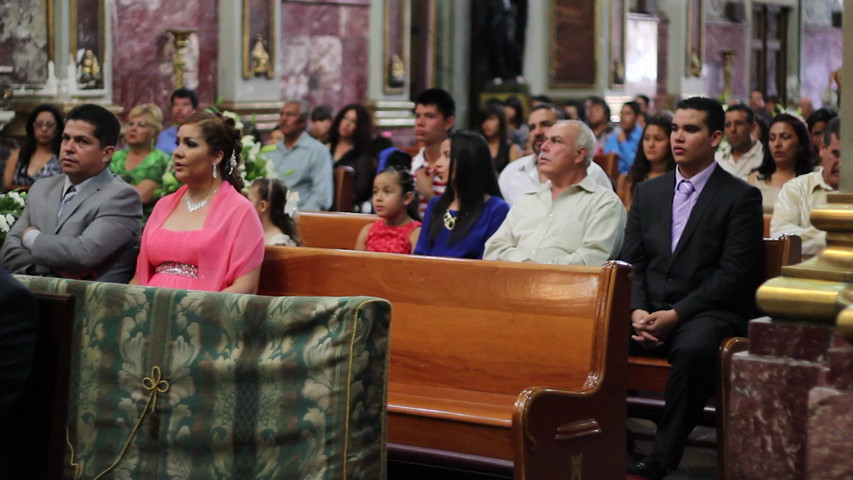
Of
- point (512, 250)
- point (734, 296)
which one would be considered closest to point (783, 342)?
point (734, 296)

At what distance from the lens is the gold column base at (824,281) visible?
2.95m

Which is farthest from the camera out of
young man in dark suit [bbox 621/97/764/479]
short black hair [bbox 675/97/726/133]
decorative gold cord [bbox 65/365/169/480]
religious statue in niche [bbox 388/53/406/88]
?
religious statue in niche [bbox 388/53/406/88]

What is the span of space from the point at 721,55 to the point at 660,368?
17781mm

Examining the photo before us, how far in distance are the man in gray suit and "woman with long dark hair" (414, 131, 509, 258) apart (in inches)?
56.3

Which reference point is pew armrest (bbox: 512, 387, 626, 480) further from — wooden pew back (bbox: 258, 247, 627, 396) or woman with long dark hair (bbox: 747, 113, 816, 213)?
woman with long dark hair (bbox: 747, 113, 816, 213)

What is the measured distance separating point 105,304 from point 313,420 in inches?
29.8

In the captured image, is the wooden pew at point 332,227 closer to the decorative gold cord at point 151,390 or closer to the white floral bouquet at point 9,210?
the white floral bouquet at point 9,210

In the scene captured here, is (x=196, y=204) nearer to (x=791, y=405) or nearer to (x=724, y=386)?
(x=724, y=386)

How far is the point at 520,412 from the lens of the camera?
3951mm

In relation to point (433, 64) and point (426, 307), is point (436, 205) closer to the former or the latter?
point (426, 307)

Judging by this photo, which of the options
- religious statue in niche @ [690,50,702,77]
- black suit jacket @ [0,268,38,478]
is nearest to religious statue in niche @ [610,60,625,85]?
religious statue in niche @ [690,50,702,77]

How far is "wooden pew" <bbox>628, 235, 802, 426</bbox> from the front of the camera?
511cm

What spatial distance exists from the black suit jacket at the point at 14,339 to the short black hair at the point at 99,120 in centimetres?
219

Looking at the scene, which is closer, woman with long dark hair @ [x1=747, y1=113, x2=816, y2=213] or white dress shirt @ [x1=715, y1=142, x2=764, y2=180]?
woman with long dark hair @ [x1=747, y1=113, x2=816, y2=213]
